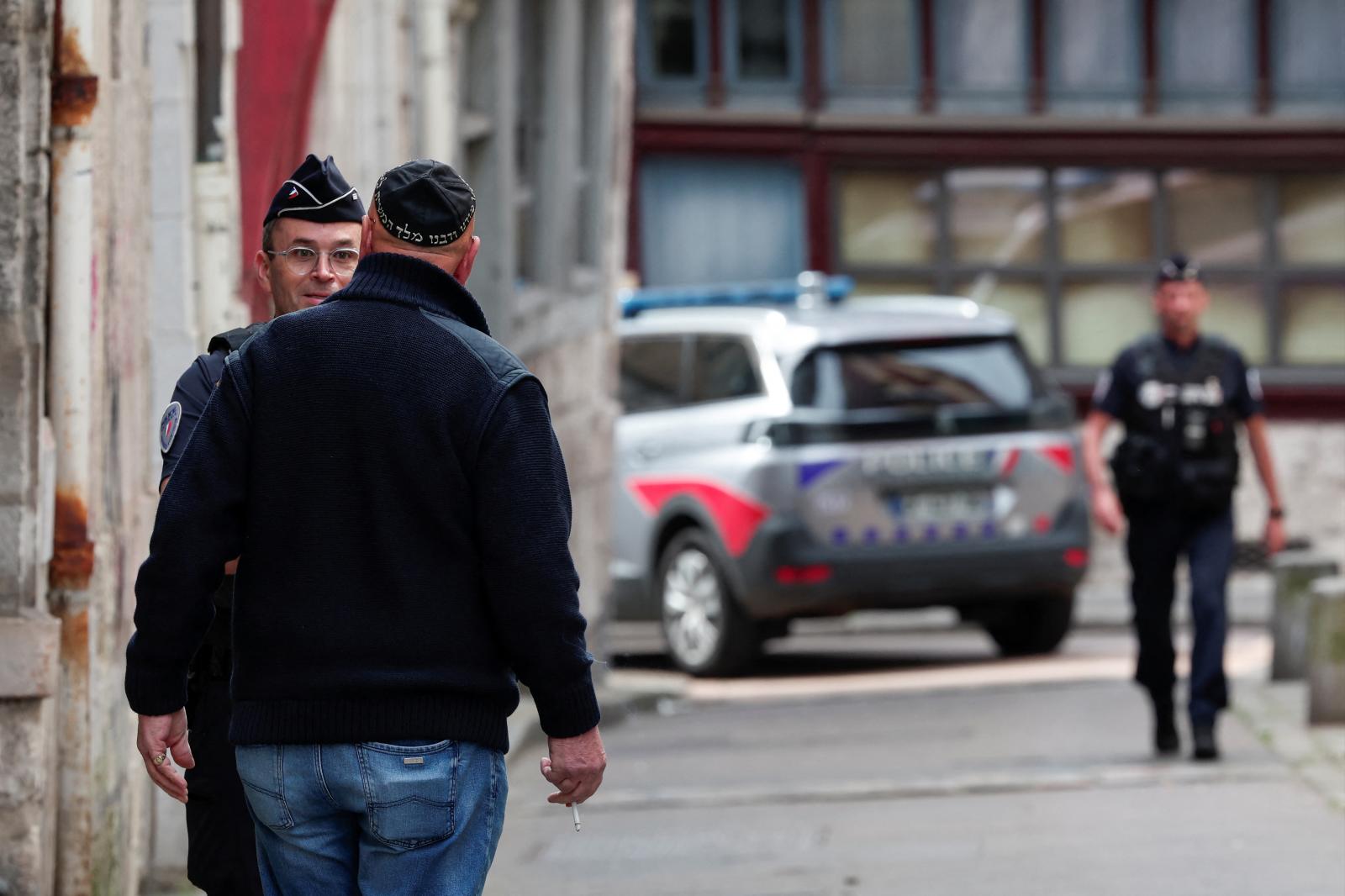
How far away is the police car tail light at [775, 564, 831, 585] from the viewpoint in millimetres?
13094

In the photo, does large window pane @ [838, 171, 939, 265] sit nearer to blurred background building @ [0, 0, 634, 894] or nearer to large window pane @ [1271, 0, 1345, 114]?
large window pane @ [1271, 0, 1345, 114]

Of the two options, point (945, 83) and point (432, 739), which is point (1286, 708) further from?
point (945, 83)

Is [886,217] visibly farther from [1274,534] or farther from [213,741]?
[213,741]

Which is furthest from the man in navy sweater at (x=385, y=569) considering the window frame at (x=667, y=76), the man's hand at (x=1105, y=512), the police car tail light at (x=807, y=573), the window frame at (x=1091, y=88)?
the window frame at (x=1091, y=88)

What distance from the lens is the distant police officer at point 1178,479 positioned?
9.45m

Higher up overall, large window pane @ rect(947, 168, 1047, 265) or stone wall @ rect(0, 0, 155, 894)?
large window pane @ rect(947, 168, 1047, 265)

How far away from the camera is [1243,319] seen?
22203 millimetres

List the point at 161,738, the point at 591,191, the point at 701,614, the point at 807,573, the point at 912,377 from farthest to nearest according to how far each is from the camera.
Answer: the point at 591,191 → the point at 701,614 → the point at 912,377 → the point at 807,573 → the point at 161,738

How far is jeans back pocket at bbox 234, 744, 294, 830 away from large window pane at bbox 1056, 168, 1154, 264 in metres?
18.7

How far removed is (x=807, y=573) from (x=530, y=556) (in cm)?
925

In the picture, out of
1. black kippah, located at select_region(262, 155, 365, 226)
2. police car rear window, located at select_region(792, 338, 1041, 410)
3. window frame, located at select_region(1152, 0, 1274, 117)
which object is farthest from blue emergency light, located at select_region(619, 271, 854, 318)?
black kippah, located at select_region(262, 155, 365, 226)

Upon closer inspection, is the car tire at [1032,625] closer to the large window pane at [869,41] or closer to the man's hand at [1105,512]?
the man's hand at [1105,512]

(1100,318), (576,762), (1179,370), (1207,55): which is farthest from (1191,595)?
(1207,55)

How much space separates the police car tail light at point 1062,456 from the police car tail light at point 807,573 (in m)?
1.32
